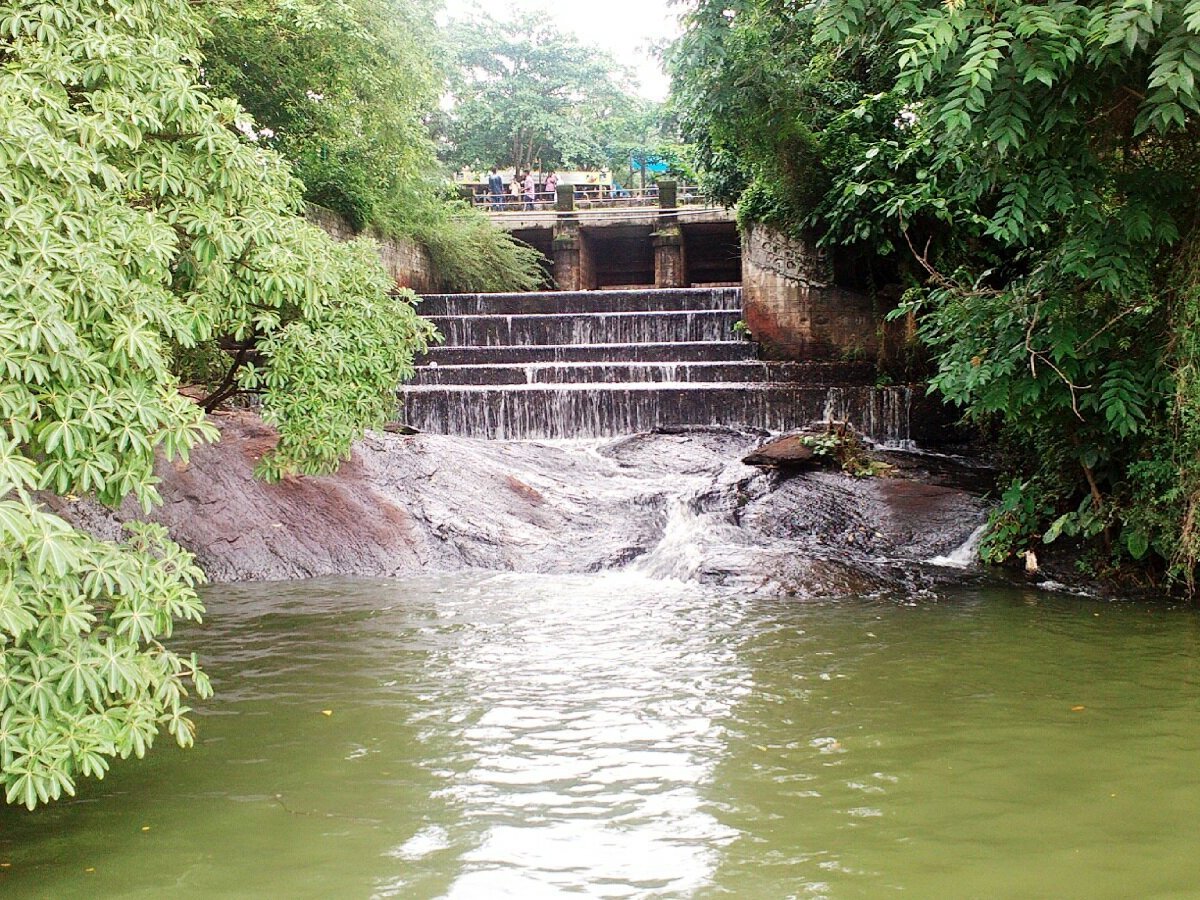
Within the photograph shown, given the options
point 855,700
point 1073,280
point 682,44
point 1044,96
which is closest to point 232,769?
point 855,700

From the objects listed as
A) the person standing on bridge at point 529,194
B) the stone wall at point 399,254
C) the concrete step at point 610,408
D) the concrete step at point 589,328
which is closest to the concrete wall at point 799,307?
the concrete step at point 610,408

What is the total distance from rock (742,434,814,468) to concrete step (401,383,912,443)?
2.24 metres

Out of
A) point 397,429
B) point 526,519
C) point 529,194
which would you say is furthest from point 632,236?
point 526,519

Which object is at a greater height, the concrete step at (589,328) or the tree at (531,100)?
the tree at (531,100)

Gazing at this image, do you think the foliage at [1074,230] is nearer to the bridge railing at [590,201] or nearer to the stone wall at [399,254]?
the stone wall at [399,254]

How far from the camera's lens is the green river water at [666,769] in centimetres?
317

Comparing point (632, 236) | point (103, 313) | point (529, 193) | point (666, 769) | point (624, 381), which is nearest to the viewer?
point (103, 313)

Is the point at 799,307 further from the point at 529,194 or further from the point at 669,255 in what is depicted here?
the point at 529,194

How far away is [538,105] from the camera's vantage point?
122 ft

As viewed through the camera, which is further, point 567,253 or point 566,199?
point 566,199

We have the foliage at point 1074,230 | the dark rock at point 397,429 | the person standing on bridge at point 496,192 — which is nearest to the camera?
the foliage at point 1074,230

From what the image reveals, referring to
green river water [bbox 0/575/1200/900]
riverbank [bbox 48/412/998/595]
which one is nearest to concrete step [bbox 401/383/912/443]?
riverbank [bbox 48/412/998/595]

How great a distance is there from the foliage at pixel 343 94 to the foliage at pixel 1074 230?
253 inches

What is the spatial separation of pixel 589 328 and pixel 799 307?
12.0 ft
